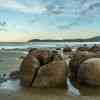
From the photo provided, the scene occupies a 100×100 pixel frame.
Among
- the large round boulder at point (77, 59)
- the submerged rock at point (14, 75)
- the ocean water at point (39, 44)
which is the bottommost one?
the submerged rock at point (14, 75)

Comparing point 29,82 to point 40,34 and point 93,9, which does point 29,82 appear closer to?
point 40,34

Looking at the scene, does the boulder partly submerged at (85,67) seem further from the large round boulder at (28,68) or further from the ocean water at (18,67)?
the large round boulder at (28,68)

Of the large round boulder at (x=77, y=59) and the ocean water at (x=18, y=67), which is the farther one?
Answer: the large round boulder at (x=77, y=59)

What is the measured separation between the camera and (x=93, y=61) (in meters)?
1.36

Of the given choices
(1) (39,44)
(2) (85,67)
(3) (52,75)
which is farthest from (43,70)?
(2) (85,67)

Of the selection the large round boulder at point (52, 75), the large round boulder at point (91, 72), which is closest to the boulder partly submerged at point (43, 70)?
the large round boulder at point (52, 75)

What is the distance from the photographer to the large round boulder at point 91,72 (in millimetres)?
1345

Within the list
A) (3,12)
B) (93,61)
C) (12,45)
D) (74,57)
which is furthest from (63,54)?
(3,12)

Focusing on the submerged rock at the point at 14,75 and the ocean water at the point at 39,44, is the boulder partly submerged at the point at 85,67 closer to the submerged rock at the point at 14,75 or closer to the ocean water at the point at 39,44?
the ocean water at the point at 39,44

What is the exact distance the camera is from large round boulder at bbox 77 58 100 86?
134 centimetres

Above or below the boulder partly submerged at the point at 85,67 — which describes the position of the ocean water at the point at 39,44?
above

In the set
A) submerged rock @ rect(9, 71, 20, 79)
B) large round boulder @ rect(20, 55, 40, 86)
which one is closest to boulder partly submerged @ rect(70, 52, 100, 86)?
large round boulder @ rect(20, 55, 40, 86)

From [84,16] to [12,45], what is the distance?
0.51 metres

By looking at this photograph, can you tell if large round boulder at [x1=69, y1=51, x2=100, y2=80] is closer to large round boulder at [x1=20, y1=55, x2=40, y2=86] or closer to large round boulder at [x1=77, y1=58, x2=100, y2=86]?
large round boulder at [x1=77, y1=58, x2=100, y2=86]
